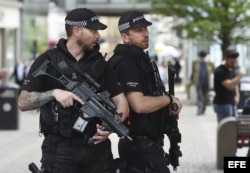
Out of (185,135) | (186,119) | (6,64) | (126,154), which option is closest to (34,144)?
(185,135)

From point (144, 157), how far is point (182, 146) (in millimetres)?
9668

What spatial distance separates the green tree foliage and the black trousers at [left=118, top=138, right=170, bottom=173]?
2310cm

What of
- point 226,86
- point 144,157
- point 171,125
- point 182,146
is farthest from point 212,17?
point 144,157

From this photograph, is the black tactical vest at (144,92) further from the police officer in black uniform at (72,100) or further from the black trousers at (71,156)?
the black trousers at (71,156)

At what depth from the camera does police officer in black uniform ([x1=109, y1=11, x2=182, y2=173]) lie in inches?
245

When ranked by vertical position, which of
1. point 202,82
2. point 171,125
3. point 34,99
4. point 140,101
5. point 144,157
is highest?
point 34,99

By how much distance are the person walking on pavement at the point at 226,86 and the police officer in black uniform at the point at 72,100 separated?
6982mm

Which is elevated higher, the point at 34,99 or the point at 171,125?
the point at 34,99

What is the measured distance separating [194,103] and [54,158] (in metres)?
25.8

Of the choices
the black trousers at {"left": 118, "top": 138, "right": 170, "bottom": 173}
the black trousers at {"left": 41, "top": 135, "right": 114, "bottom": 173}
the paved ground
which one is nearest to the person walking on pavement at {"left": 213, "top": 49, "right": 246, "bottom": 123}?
the paved ground

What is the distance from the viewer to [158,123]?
6.40 metres

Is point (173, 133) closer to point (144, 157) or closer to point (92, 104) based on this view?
point (144, 157)

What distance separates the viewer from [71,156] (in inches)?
225

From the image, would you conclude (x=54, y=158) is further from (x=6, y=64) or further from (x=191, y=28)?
(x=6, y=64)
